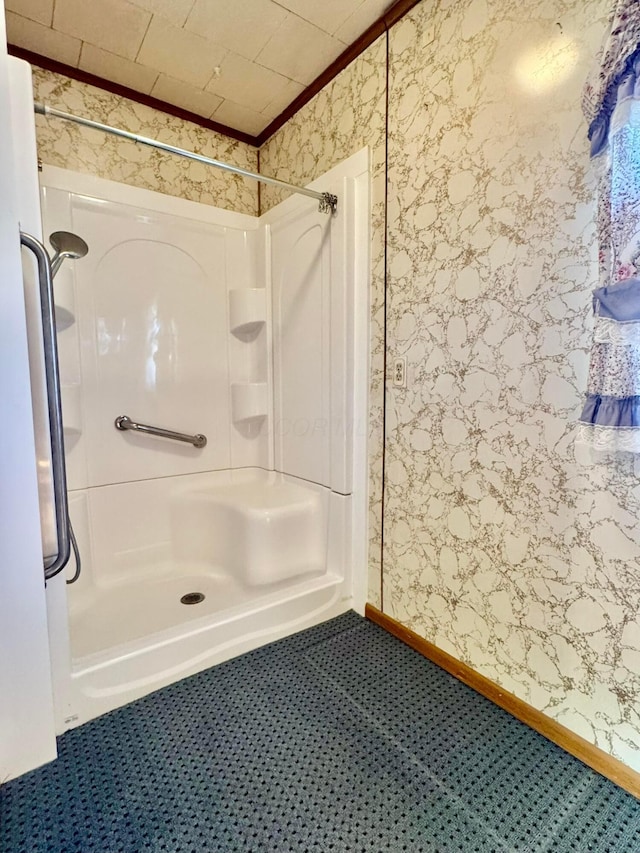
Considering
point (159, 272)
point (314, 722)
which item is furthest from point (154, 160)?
point (314, 722)

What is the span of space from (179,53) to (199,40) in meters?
0.13

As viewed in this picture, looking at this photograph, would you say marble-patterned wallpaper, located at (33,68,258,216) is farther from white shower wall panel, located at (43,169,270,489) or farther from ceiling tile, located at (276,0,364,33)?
ceiling tile, located at (276,0,364,33)

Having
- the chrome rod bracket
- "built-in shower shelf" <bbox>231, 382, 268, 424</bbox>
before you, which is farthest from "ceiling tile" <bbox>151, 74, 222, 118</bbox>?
"built-in shower shelf" <bbox>231, 382, 268, 424</bbox>

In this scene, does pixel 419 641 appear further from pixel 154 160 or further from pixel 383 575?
pixel 154 160

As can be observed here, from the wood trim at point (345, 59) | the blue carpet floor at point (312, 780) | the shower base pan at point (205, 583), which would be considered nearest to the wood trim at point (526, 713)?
the blue carpet floor at point (312, 780)

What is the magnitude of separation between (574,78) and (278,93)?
1.51 meters

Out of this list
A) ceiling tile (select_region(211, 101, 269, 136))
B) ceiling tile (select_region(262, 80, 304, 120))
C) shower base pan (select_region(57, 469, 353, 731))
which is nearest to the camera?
shower base pan (select_region(57, 469, 353, 731))

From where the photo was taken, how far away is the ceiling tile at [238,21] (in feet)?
5.17

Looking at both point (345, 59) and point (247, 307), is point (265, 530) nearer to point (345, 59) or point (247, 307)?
point (247, 307)

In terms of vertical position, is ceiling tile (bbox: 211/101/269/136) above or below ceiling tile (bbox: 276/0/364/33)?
above

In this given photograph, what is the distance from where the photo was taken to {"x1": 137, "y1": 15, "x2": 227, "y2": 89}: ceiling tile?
5.61 feet

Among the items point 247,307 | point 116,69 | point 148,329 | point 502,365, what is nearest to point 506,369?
point 502,365

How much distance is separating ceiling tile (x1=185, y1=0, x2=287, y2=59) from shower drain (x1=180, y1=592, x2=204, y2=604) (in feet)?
7.93

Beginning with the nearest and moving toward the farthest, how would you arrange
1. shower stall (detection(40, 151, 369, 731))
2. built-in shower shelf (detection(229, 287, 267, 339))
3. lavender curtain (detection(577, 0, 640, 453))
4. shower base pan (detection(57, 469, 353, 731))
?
lavender curtain (detection(577, 0, 640, 453)), shower base pan (detection(57, 469, 353, 731)), shower stall (detection(40, 151, 369, 731)), built-in shower shelf (detection(229, 287, 267, 339))
